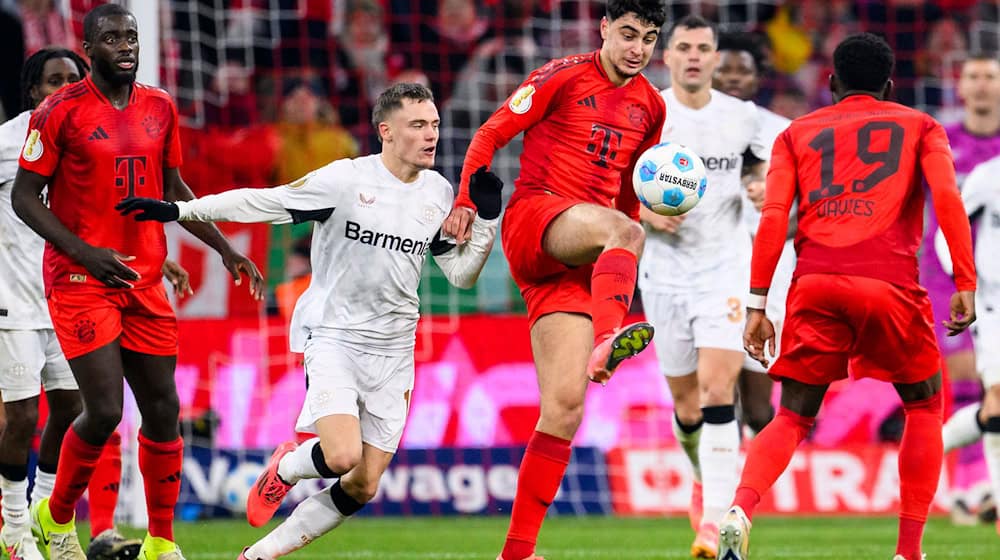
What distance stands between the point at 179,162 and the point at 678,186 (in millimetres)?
2185

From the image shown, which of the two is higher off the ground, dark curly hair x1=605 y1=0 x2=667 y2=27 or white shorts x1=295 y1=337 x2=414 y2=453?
dark curly hair x1=605 y1=0 x2=667 y2=27

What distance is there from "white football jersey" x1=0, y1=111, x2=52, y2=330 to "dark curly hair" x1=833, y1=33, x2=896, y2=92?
388cm

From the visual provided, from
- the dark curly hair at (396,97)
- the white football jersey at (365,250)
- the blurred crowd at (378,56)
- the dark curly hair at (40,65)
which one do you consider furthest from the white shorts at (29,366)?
the blurred crowd at (378,56)

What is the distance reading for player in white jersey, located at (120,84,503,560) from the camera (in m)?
5.74

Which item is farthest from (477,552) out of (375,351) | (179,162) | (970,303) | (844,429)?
(844,429)

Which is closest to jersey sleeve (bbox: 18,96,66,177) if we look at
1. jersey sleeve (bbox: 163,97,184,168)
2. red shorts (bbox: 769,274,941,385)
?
jersey sleeve (bbox: 163,97,184,168)

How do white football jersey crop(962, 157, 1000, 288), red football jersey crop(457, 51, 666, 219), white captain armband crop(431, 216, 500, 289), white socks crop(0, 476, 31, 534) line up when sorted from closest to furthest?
1. white captain armband crop(431, 216, 500, 289)
2. red football jersey crop(457, 51, 666, 219)
3. white socks crop(0, 476, 31, 534)
4. white football jersey crop(962, 157, 1000, 288)

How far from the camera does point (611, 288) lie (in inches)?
216

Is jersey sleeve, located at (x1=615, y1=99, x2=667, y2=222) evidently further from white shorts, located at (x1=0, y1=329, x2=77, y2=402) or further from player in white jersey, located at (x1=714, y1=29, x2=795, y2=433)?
white shorts, located at (x1=0, y1=329, x2=77, y2=402)

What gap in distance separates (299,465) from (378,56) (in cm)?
813

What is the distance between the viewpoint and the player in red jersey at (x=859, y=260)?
5.49m

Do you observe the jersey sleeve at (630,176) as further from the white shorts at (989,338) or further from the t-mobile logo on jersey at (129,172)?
the white shorts at (989,338)

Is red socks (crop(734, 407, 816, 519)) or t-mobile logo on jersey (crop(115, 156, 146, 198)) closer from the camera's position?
red socks (crop(734, 407, 816, 519))

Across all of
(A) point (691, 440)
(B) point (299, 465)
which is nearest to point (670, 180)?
(B) point (299, 465)
